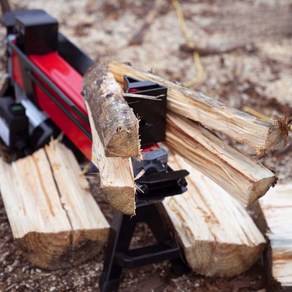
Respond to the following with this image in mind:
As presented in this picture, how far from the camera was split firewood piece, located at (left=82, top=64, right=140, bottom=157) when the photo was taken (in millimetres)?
2664

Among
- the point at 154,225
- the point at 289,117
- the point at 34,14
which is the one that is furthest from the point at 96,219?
the point at 34,14

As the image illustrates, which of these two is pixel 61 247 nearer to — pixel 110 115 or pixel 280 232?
pixel 110 115

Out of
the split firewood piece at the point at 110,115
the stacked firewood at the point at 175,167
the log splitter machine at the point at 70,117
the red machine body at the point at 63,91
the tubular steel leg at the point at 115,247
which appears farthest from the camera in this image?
the red machine body at the point at 63,91

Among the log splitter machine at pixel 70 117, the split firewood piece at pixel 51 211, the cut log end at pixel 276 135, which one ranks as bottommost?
the split firewood piece at pixel 51 211

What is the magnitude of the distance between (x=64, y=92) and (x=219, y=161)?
1395 millimetres

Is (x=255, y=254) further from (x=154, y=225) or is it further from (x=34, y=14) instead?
(x=34, y=14)

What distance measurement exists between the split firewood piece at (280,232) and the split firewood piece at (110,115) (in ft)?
4.04

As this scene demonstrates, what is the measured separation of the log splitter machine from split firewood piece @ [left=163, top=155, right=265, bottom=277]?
4.2 inches

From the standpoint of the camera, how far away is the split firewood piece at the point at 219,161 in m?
2.84

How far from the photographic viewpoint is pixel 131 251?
3.39m

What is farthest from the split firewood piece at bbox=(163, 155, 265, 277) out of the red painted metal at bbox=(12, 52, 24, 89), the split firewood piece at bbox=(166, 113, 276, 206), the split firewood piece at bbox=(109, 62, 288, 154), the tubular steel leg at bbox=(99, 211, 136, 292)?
the red painted metal at bbox=(12, 52, 24, 89)

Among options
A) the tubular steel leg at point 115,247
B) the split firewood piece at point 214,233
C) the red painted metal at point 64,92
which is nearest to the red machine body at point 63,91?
the red painted metal at point 64,92

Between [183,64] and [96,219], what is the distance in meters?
3.29

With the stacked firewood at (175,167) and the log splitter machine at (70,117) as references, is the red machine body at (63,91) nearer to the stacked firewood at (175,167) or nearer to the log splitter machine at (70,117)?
the log splitter machine at (70,117)
